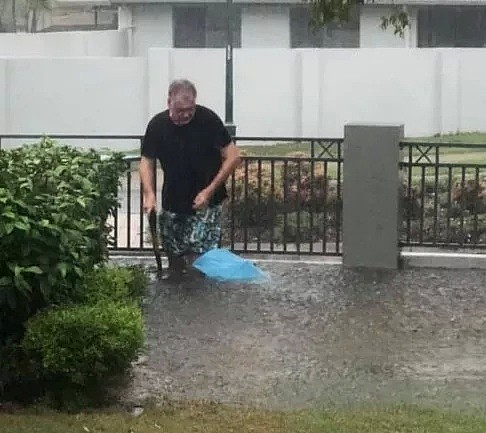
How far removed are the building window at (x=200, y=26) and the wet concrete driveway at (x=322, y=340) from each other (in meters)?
20.7

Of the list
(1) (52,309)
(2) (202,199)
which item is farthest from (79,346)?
(2) (202,199)

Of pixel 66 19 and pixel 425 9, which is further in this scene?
pixel 66 19

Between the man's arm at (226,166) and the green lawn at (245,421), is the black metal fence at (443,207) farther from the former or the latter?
the green lawn at (245,421)

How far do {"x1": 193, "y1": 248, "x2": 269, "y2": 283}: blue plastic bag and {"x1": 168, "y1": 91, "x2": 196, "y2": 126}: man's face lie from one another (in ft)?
3.30

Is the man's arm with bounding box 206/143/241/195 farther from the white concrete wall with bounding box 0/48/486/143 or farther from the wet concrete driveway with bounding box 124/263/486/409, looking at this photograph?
the white concrete wall with bounding box 0/48/486/143

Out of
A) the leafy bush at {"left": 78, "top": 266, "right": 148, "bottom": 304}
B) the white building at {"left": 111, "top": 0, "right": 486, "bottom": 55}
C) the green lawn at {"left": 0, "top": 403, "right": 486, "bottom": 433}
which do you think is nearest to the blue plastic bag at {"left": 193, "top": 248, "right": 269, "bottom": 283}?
the leafy bush at {"left": 78, "top": 266, "right": 148, "bottom": 304}

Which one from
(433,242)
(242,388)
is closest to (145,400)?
(242,388)

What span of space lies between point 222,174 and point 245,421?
3.17 meters

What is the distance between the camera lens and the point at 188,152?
839cm

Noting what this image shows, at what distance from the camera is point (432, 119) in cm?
2412

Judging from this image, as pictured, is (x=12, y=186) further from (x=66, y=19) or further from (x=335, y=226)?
(x=66, y=19)

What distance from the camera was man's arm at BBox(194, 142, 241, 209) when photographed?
322 inches

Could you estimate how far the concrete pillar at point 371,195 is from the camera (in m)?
9.00

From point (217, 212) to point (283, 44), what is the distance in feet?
66.6
